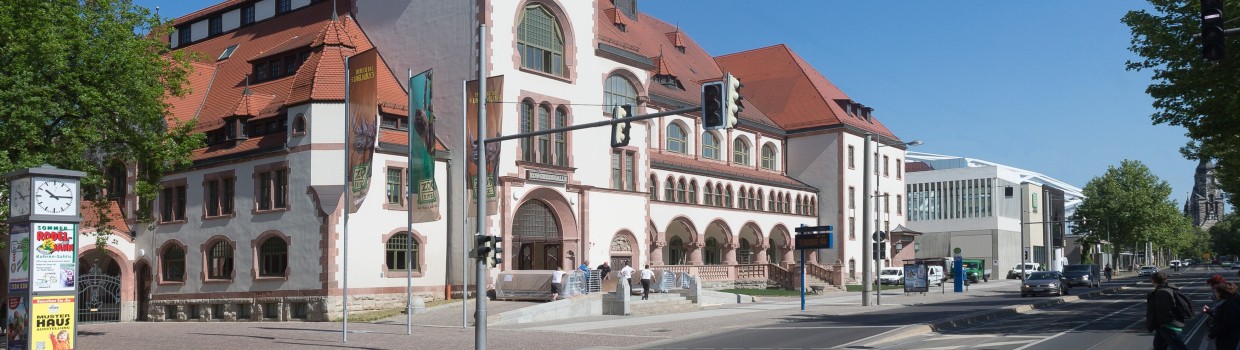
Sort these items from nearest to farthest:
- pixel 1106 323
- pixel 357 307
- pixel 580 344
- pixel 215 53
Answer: pixel 580 344 < pixel 1106 323 < pixel 357 307 < pixel 215 53

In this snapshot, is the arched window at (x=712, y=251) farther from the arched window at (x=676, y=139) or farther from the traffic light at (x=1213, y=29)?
the traffic light at (x=1213, y=29)

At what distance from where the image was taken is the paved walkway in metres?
25.0

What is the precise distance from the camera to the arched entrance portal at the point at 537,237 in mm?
41781

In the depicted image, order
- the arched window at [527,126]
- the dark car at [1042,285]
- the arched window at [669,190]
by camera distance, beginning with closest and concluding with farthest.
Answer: the arched window at [527,126], the dark car at [1042,285], the arched window at [669,190]

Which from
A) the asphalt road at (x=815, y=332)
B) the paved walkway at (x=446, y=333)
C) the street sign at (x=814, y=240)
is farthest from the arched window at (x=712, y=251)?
the asphalt road at (x=815, y=332)

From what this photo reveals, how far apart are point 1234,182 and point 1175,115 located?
1279 cm

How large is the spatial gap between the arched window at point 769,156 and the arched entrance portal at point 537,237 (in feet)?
97.1

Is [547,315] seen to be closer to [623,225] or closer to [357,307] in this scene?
[357,307]

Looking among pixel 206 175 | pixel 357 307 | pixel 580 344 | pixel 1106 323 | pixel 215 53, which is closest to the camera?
pixel 580 344

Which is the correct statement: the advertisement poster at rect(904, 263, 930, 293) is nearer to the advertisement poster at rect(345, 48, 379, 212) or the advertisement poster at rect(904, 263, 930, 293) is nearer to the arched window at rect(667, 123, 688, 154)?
the arched window at rect(667, 123, 688, 154)

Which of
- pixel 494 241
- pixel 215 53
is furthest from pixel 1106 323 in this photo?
pixel 215 53

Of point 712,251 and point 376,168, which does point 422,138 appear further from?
point 712,251

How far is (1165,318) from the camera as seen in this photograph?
14641 mm

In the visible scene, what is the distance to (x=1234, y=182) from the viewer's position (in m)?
43.4
